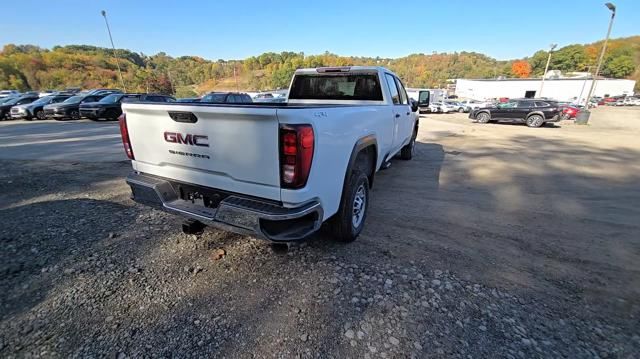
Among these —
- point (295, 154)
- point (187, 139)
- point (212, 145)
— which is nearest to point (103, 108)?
point (187, 139)

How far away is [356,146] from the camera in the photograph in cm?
306

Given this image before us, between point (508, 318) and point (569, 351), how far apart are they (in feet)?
1.26

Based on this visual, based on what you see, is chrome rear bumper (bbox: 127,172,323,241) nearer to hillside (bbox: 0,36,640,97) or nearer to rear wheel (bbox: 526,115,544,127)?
rear wheel (bbox: 526,115,544,127)

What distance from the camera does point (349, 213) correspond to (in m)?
3.12

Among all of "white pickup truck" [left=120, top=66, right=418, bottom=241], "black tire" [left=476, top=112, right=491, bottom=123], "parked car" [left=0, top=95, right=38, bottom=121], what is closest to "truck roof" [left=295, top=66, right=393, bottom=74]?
"white pickup truck" [left=120, top=66, right=418, bottom=241]

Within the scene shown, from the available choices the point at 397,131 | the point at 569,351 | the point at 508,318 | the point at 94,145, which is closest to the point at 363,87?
the point at 397,131

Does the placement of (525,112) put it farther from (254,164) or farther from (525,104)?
(254,164)

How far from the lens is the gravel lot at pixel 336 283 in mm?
2068

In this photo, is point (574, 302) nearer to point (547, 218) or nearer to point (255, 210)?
point (547, 218)

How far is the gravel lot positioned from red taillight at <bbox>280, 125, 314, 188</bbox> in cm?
106

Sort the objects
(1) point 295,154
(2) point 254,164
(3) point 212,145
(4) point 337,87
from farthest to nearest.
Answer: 1. (4) point 337,87
2. (3) point 212,145
3. (2) point 254,164
4. (1) point 295,154

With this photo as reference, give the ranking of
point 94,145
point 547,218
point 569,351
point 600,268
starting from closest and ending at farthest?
point 569,351
point 600,268
point 547,218
point 94,145

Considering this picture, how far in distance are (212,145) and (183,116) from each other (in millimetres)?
386

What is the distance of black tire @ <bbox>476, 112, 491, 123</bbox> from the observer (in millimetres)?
19203
